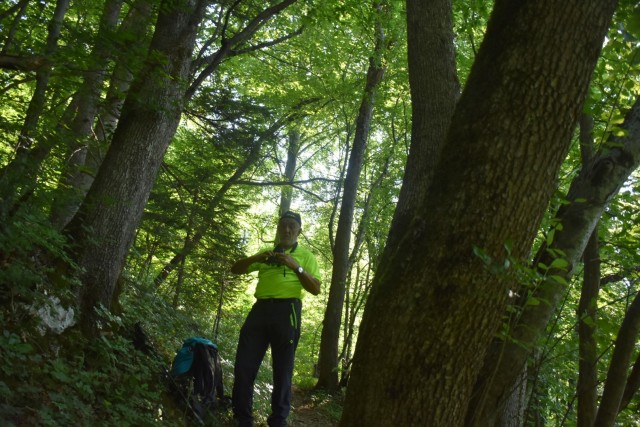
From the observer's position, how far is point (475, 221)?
6.99 feet

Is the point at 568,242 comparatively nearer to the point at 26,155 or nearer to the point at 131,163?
the point at 131,163

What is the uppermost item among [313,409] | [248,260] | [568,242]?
[568,242]

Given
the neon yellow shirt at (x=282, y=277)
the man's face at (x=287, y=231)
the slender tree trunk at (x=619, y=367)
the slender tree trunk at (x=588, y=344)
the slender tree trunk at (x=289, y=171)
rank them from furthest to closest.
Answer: the slender tree trunk at (x=289, y=171) → the man's face at (x=287, y=231) → the neon yellow shirt at (x=282, y=277) → the slender tree trunk at (x=588, y=344) → the slender tree trunk at (x=619, y=367)

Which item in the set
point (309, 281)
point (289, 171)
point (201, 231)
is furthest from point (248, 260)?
point (289, 171)

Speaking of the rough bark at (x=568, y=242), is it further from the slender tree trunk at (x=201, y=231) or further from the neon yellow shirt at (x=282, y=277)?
the slender tree trunk at (x=201, y=231)

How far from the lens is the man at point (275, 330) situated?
16.2 feet

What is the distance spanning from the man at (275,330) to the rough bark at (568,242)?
7.65ft

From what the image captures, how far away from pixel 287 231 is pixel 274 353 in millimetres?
1186

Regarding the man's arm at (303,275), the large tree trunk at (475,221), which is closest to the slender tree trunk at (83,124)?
the man's arm at (303,275)

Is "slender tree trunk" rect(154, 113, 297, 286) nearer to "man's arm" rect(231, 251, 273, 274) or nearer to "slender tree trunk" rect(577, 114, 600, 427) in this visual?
"man's arm" rect(231, 251, 273, 274)

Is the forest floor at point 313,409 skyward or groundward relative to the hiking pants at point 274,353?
groundward

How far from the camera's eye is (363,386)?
7.09 ft

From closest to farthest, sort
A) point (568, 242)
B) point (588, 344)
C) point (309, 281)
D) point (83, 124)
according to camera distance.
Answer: point (568, 242) < point (588, 344) < point (309, 281) < point (83, 124)

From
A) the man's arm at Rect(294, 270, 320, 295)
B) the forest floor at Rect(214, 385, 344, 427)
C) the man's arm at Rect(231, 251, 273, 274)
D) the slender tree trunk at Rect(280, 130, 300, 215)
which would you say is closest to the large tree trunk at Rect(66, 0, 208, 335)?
the man's arm at Rect(231, 251, 273, 274)
